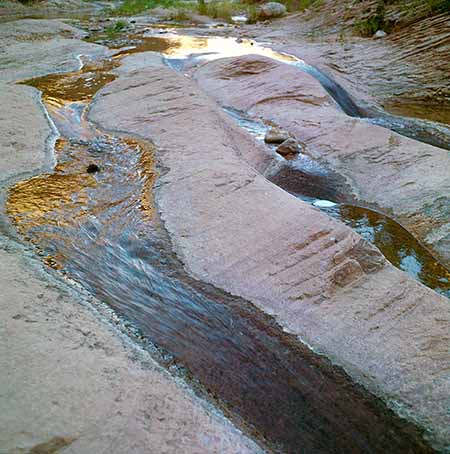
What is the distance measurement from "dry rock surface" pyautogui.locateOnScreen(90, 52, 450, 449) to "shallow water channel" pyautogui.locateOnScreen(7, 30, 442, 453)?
12 cm

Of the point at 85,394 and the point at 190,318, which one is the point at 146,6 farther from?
the point at 85,394

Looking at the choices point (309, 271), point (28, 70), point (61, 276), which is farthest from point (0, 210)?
point (28, 70)

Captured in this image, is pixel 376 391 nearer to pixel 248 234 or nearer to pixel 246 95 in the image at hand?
pixel 248 234

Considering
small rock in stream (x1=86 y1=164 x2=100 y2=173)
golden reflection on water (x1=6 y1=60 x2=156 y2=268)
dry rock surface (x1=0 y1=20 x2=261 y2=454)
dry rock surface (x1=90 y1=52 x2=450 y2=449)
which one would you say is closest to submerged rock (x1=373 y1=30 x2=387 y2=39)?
dry rock surface (x1=90 y1=52 x2=450 y2=449)

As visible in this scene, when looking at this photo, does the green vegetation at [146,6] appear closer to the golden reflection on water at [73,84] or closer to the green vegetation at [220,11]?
the green vegetation at [220,11]

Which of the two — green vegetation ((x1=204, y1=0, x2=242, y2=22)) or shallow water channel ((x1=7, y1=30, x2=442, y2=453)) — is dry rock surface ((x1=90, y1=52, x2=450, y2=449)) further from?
green vegetation ((x1=204, y1=0, x2=242, y2=22))

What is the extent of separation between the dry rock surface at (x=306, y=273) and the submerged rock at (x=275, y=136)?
961mm

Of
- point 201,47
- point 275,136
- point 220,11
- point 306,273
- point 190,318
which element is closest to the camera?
point 190,318

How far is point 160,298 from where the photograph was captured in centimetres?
273

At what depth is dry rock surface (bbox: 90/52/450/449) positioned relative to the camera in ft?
7.64

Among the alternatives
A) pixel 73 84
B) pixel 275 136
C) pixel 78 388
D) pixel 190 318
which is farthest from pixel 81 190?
pixel 73 84

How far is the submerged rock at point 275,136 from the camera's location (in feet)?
17.9

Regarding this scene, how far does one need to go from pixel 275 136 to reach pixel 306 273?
9.83 ft

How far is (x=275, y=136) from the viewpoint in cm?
548
